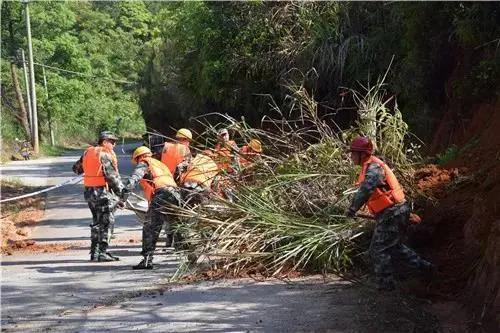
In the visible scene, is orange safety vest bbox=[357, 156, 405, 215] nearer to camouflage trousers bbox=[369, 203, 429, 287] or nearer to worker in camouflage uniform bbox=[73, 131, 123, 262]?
camouflage trousers bbox=[369, 203, 429, 287]

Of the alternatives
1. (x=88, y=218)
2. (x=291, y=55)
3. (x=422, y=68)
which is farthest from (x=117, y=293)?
(x=291, y=55)

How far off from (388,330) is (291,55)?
11401 mm

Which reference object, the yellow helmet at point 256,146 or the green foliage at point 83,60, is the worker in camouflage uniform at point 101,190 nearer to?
the yellow helmet at point 256,146

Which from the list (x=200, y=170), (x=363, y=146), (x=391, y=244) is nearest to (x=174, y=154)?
(x=200, y=170)

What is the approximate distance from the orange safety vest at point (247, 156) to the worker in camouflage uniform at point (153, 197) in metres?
0.98

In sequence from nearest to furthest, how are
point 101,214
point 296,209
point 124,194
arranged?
point 296,209, point 124,194, point 101,214

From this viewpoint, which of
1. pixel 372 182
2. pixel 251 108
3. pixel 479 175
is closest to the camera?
pixel 372 182

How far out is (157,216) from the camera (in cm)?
952

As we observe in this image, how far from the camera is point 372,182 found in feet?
23.1

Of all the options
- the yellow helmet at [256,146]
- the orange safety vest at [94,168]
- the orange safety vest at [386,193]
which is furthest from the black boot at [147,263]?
the orange safety vest at [386,193]

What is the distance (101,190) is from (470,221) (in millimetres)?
5583

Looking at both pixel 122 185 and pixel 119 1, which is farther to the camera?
pixel 119 1

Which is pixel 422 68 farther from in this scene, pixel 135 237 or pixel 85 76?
pixel 85 76

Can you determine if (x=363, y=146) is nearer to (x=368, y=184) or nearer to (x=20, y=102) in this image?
(x=368, y=184)
